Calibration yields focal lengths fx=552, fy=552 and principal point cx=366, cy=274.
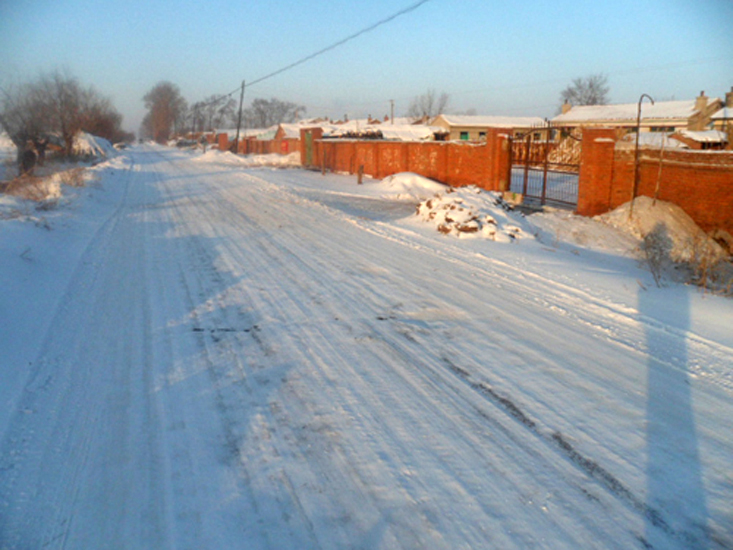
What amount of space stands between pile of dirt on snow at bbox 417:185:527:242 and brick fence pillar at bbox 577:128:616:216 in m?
2.54

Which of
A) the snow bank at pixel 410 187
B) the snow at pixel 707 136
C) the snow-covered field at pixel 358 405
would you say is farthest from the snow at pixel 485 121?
the snow-covered field at pixel 358 405

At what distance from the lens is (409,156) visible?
27.7 metres

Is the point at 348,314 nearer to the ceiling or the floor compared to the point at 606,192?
nearer to the floor

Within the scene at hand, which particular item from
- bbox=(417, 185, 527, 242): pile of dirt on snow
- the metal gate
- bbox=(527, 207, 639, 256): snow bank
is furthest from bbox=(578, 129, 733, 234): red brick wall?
bbox=(417, 185, 527, 242): pile of dirt on snow

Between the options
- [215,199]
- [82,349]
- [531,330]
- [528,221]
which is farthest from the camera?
[215,199]

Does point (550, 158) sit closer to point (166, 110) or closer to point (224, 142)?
point (224, 142)

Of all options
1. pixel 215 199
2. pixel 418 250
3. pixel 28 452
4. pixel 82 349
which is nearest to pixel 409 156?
pixel 215 199

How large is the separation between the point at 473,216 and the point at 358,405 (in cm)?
936

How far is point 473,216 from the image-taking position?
1355cm

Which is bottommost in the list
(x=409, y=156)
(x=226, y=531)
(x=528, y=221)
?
(x=226, y=531)

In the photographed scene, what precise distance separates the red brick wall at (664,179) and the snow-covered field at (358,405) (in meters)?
4.02

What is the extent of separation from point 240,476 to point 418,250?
8.34 m

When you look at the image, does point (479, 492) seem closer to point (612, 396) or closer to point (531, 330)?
point (612, 396)

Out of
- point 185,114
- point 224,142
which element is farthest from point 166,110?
point 224,142
